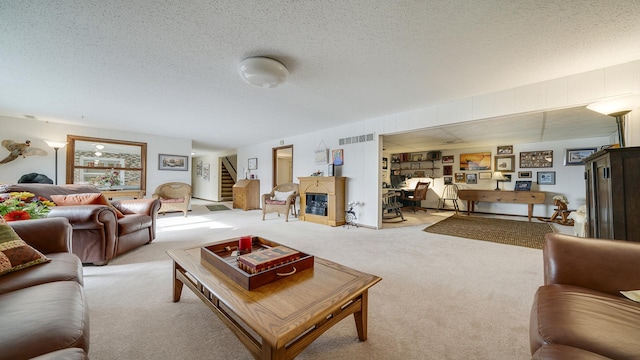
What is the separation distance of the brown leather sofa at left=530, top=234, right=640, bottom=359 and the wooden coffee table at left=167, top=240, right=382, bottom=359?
69 centimetres

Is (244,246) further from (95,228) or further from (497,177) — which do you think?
(497,177)

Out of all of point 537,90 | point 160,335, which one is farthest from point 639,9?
point 160,335

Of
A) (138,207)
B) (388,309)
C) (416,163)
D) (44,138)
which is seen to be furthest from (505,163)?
(44,138)

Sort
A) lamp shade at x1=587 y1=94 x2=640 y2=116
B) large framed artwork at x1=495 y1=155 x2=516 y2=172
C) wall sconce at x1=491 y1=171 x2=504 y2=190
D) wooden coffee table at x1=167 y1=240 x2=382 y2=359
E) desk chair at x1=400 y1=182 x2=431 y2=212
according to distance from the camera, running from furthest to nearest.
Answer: desk chair at x1=400 y1=182 x2=431 y2=212 < large framed artwork at x1=495 y1=155 x2=516 y2=172 < wall sconce at x1=491 y1=171 x2=504 y2=190 < lamp shade at x1=587 y1=94 x2=640 y2=116 < wooden coffee table at x1=167 y1=240 x2=382 y2=359

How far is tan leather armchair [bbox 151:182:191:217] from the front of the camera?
17.9 feet

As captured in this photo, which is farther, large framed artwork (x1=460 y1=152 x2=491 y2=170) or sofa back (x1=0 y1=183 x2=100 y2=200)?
large framed artwork (x1=460 y1=152 x2=491 y2=170)

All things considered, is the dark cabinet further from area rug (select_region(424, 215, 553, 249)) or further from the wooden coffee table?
the wooden coffee table

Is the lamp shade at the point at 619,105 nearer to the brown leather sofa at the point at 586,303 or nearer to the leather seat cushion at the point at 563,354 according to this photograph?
the brown leather sofa at the point at 586,303

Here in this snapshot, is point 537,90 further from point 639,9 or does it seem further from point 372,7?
point 372,7

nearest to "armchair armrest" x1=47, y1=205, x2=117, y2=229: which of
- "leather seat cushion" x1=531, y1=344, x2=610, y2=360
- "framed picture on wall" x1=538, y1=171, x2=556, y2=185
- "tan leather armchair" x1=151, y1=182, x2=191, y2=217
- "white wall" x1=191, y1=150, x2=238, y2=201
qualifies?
"tan leather armchair" x1=151, y1=182, x2=191, y2=217

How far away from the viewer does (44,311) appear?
2.84 ft

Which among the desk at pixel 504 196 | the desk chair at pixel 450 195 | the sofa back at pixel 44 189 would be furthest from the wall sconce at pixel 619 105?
the sofa back at pixel 44 189

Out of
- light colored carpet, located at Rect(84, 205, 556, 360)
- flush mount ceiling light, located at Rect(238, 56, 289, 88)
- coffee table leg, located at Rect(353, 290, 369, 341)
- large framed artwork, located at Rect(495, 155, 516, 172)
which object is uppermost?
flush mount ceiling light, located at Rect(238, 56, 289, 88)

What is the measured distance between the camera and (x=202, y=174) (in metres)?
10.4
